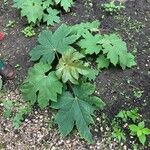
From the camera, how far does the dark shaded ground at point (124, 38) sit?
14.1 ft

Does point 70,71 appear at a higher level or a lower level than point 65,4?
lower

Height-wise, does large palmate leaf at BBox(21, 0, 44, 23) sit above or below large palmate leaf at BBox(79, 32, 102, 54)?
above

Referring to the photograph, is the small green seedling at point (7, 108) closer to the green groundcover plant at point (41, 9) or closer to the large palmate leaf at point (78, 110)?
the large palmate leaf at point (78, 110)

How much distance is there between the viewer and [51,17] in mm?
5066

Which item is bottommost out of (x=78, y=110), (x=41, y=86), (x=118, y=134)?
(x=118, y=134)

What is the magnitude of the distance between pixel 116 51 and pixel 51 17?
1179 mm

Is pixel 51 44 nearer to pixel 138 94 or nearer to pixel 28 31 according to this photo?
pixel 28 31

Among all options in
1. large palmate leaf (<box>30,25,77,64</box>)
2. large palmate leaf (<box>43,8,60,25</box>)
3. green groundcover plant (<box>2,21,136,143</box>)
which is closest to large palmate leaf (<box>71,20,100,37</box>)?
green groundcover plant (<box>2,21,136,143</box>)

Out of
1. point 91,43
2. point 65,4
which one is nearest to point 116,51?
point 91,43

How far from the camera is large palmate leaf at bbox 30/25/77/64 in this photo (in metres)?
4.45

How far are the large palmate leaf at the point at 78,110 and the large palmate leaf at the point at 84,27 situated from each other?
829 millimetres

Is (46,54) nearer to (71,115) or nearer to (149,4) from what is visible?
(71,115)

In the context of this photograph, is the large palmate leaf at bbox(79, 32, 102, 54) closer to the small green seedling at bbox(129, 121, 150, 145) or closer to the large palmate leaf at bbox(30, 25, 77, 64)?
the large palmate leaf at bbox(30, 25, 77, 64)

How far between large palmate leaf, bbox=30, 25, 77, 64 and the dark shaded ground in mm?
265
